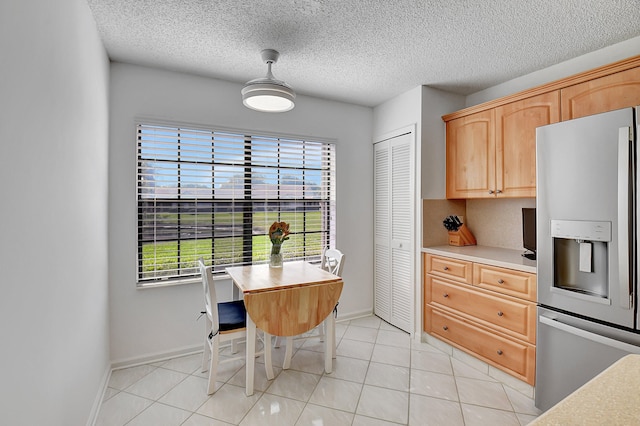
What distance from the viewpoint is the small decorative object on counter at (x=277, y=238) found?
106 inches

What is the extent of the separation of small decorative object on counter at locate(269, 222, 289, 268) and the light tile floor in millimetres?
819

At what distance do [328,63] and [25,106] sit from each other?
6.75 ft

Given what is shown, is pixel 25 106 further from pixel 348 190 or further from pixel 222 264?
pixel 348 190

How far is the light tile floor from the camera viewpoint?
6.20 ft

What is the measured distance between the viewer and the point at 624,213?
154cm

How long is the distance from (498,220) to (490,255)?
0.61m

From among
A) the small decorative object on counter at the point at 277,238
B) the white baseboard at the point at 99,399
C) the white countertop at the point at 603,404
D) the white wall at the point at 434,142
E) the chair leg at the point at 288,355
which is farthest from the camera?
the white wall at the point at 434,142

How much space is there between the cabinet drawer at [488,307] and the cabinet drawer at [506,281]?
0.05m

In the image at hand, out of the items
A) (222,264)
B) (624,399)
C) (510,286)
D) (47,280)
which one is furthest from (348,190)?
(624,399)

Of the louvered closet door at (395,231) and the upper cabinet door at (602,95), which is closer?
the upper cabinet door at (602,95)

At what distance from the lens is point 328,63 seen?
8.38 feet

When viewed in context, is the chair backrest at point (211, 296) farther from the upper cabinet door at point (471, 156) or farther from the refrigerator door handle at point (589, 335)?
the upper cabinet door at point (471, 156)

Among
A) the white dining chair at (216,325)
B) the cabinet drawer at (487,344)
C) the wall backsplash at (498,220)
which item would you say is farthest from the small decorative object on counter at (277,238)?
the wall backsplash at (498,220)

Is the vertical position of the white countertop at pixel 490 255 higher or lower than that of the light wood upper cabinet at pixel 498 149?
lower
